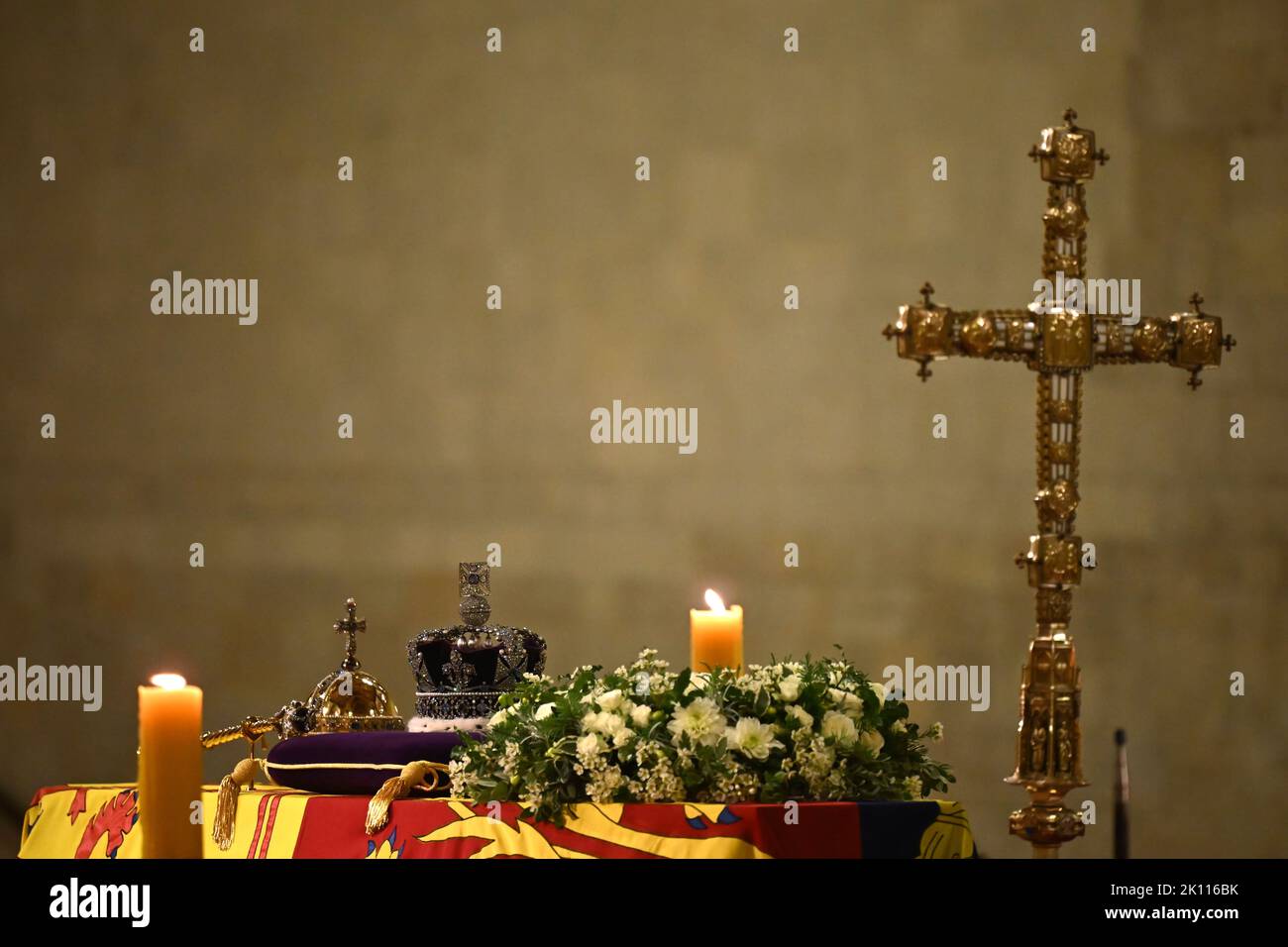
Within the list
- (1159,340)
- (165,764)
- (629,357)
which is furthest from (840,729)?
(629,357)

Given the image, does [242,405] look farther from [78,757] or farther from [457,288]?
[78,757]

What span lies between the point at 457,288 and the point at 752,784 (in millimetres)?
3562

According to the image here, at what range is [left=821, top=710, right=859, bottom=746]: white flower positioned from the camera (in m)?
2.10

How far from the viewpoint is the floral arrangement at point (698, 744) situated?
202 cm

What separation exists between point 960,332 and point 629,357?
2.34m

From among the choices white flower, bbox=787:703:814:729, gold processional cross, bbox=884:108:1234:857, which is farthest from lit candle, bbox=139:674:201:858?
gold processional cross, bbox=884:108:1234:857

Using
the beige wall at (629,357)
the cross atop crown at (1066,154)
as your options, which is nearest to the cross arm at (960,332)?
the cross atop crown at (1066,154)

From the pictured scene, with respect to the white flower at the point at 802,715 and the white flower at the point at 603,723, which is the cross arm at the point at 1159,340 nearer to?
the white flower at the point at 802,715

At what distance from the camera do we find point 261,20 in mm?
5496

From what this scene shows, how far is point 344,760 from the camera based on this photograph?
214 cm

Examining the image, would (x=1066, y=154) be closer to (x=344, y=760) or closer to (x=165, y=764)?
(x=344, y=760)

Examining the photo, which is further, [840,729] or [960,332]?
[960,332]

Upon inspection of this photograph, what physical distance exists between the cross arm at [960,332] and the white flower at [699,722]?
3.78 feet

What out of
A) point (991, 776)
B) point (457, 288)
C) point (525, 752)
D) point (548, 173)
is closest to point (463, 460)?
point (457, 288)
